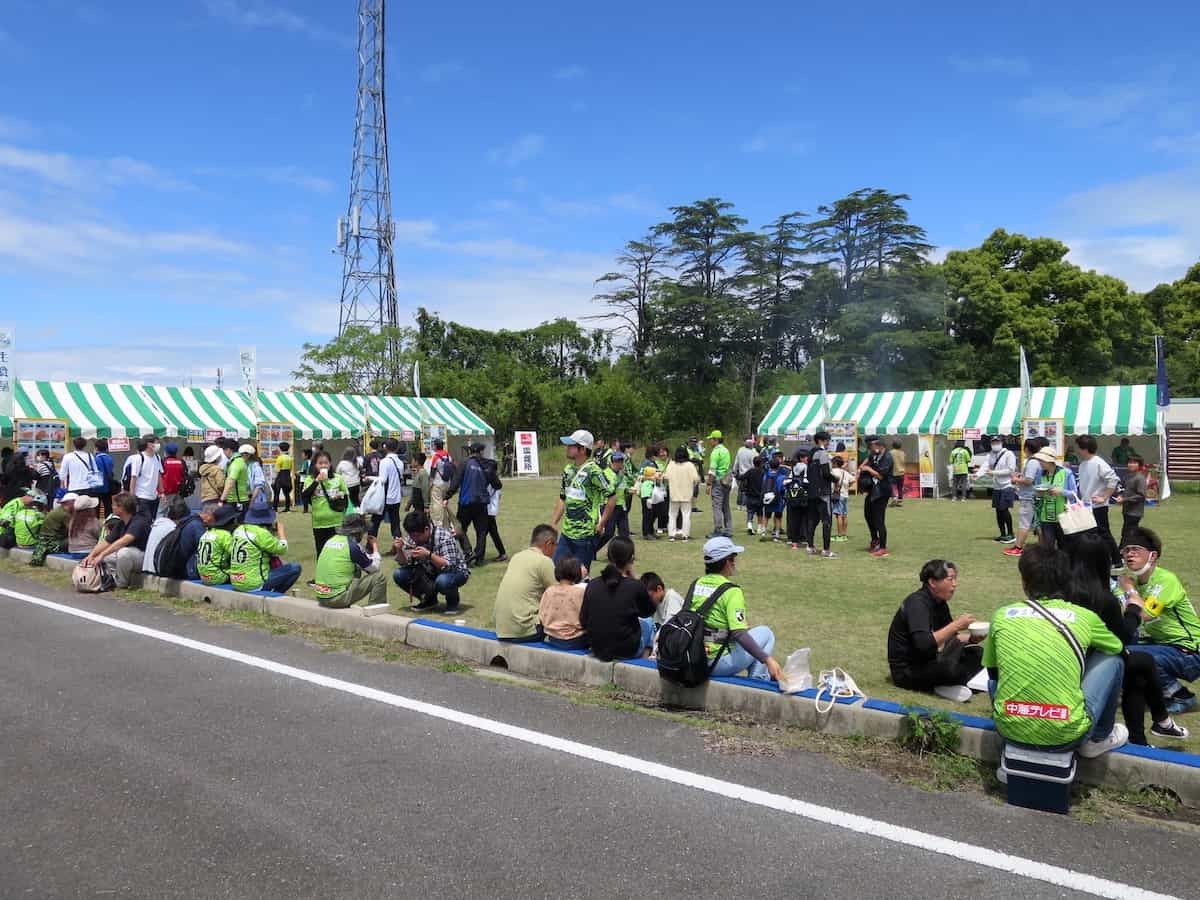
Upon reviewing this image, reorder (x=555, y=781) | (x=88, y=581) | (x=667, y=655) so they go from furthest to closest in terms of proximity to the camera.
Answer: (x=88, y=581) < (x=667, y=655) < (x=555, y=781)

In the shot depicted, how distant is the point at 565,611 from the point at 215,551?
4.71 metres

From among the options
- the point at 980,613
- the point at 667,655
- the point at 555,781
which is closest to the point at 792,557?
the point at 980,613

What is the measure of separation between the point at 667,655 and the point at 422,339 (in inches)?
2087

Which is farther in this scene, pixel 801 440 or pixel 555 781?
pixel 801 440

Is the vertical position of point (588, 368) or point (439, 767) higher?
point (588, 368)

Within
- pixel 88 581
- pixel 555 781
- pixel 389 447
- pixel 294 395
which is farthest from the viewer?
pixel 294 395

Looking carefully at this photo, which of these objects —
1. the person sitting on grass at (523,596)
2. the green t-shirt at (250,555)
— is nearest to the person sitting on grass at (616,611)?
the person sitting on grass at (523,596)

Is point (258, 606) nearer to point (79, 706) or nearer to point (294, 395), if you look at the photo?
point (79, 706)

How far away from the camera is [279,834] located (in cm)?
369

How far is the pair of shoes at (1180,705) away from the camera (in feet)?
17.2

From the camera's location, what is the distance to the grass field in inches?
268

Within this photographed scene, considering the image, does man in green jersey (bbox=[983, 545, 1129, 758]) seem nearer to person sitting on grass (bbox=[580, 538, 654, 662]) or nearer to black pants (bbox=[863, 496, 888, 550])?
person sitting on grass (bbox=[580, 538, 654, 662])

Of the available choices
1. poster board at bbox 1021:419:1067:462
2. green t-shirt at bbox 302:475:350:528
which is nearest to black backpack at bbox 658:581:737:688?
green t-shirt at bbox 302:475:350:528

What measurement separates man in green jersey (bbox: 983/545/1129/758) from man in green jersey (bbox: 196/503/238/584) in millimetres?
7605
